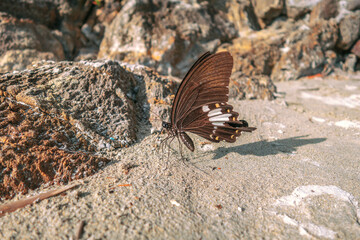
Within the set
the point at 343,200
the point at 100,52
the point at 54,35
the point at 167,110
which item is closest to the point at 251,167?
the point at 343,200

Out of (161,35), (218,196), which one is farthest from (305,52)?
(218,196)

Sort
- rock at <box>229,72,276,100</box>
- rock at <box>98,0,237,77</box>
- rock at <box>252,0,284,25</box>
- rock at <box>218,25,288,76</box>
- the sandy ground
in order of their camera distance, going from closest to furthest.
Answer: the sandy ground → rock at <box>229,72,276,100</box> → rock at <box>98,0,237,77</box> → rock at <box>218,25,288,76</box> → rock at <box>252,0,284,25</box>

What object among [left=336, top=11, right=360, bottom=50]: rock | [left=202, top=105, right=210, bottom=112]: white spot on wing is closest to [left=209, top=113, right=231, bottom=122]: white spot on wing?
[left=202, top=105, right=210, bottom=112]: white spot on wing

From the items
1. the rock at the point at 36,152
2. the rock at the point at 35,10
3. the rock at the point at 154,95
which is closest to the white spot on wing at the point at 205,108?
the rock at the point at 154,95

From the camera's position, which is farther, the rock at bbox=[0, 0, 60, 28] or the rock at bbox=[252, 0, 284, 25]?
the rock at bbox=[252, 0, 284, 25]

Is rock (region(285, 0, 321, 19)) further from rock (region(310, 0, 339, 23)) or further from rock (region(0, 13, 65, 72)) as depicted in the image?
rock (region(0, 13, 65, 72))

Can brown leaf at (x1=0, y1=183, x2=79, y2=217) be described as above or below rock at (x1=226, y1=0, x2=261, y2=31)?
below

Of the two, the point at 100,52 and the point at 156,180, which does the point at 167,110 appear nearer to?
the point at 156,180
